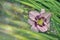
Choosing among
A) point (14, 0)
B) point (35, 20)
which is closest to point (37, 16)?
point (35, 20)

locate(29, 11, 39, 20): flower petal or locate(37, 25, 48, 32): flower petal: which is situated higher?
locate(29, 11, 39, 20): flower petal

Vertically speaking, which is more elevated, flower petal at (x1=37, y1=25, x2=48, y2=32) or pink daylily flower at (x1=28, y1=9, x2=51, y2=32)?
pink daylily flower at (x1=28, y1=9, x2=51, y2=32)

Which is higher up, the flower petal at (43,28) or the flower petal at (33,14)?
the flower petal at (33,14)

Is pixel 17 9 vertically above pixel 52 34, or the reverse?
pixel 17 9

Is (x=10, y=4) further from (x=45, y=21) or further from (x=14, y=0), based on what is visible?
(x=45, y=21)

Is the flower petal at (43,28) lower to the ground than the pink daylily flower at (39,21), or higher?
lower
